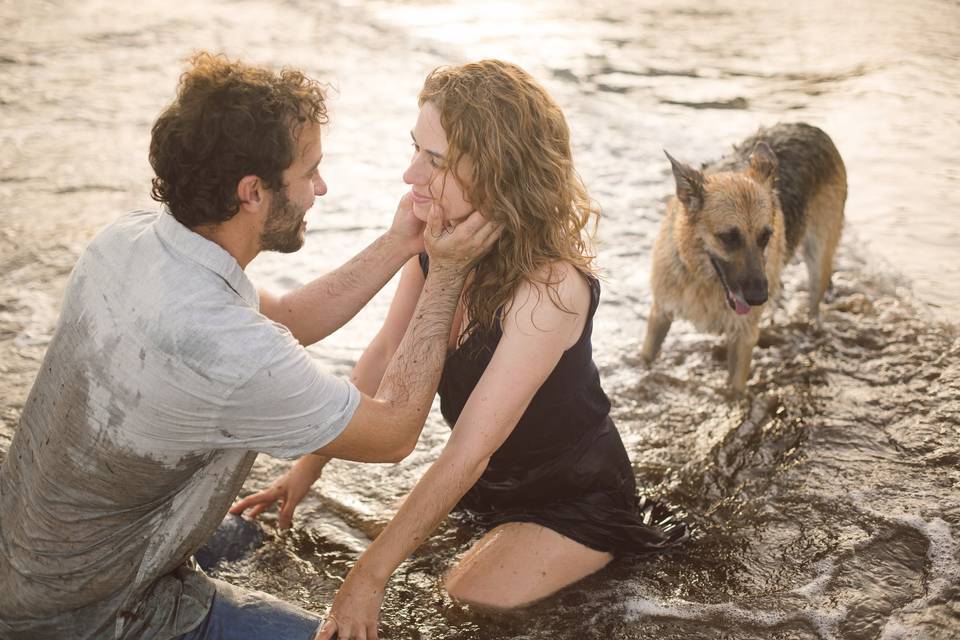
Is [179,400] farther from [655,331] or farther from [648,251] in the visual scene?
[648,251]

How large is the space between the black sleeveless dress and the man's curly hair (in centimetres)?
113

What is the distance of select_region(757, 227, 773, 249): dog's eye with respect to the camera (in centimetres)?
575

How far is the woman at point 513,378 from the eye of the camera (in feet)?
11.1

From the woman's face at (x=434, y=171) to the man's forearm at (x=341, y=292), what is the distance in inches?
14.7

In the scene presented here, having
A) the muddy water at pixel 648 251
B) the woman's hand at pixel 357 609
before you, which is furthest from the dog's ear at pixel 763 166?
the woman's hand at pixel 357 609

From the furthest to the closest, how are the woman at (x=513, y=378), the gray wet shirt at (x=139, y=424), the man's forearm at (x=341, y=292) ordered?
the man's forearm at (x=341, y=292) < the woman at (x=513, y=378) < the gray wet shirt at (x=139, y=424)

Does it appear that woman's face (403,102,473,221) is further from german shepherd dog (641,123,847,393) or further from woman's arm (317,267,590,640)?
german shepherd dog (641,123,847,393)

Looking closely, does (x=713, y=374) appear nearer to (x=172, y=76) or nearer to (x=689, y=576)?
(x=689, y=576)

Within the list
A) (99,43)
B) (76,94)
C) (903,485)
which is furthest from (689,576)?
(99,43)

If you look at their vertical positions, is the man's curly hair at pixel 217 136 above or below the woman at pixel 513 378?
above

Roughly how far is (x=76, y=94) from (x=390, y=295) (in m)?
5.13

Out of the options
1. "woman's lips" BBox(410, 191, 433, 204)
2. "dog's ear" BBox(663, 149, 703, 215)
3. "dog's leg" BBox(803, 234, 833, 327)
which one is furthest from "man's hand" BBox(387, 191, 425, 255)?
"dog's leg" BBox(803, 234, 833, 327)

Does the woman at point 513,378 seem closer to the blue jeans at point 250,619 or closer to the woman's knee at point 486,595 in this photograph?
the woman's knee at point 486,595

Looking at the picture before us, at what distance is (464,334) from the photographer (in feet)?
12.3
